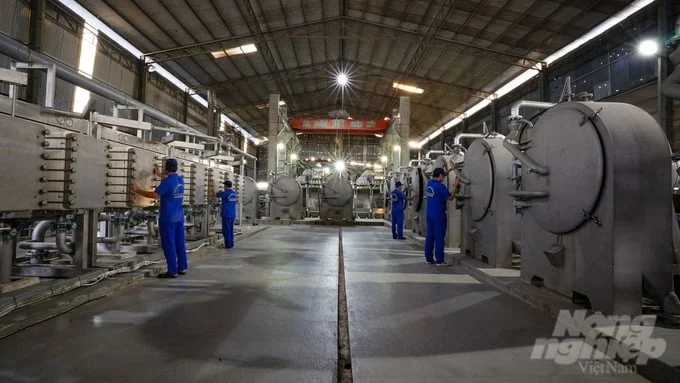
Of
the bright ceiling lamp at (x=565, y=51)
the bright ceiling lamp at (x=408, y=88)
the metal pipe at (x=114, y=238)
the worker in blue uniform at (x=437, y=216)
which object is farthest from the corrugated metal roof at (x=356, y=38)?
the worker in blue uniform at (x=437, y=216)

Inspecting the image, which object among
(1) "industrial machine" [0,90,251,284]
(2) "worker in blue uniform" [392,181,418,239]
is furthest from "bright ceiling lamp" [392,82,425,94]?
(1) "industrial machine" [0,90,251,284]

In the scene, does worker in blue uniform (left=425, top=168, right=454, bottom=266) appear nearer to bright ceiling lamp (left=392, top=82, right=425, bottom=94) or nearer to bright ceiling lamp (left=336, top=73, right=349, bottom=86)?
bright ceiling lamp (left=392, top=82, right=425, bottom=94)

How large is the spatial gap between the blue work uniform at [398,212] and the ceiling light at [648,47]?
7.10 meters

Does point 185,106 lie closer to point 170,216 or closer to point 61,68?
point 61,68

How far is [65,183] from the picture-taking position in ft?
12.1

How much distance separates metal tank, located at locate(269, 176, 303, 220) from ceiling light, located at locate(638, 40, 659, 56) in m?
11.7

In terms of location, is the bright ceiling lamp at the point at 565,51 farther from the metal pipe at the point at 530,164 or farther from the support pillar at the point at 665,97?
the metal pipe at the point at 530,164

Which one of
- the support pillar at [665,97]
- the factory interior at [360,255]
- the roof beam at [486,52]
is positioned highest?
the roof beam at [486,52]

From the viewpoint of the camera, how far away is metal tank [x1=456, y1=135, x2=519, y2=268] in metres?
5.20

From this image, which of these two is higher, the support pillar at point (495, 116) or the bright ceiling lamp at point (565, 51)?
the bright ceiling lamp at point (565, 51)

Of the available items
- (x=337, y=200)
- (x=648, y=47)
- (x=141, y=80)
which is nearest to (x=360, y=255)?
(x=337, y=200)

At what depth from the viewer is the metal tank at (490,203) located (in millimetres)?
5199

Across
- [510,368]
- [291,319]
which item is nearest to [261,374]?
[291,319]

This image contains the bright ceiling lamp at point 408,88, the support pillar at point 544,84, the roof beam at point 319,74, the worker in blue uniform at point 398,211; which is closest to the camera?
the worker in blue uniform at point 398,211
